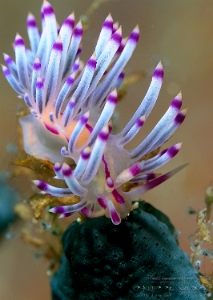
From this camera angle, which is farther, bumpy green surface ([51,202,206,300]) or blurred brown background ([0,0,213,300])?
blurred brown background ([0,0,213,300])

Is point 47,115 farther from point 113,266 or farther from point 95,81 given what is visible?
point 113,266

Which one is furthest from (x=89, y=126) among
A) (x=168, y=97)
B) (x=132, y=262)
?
(x=168, y=97)

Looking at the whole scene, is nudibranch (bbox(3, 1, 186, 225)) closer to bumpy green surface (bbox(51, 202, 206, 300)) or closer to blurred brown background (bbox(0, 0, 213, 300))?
bumpy green surface (bbox(51, 202, 206, 300))

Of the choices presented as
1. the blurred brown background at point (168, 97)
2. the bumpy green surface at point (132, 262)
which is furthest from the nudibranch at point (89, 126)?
the blurred brown background at point (168, 97)

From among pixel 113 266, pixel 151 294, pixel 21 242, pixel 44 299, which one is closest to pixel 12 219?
pixel 21 242

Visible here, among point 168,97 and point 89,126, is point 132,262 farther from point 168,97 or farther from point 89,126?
point 168,97

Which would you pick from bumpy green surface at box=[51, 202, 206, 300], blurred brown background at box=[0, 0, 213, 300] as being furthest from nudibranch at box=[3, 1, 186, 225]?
blurred brown background at box=[0, 0, 213, 300]
